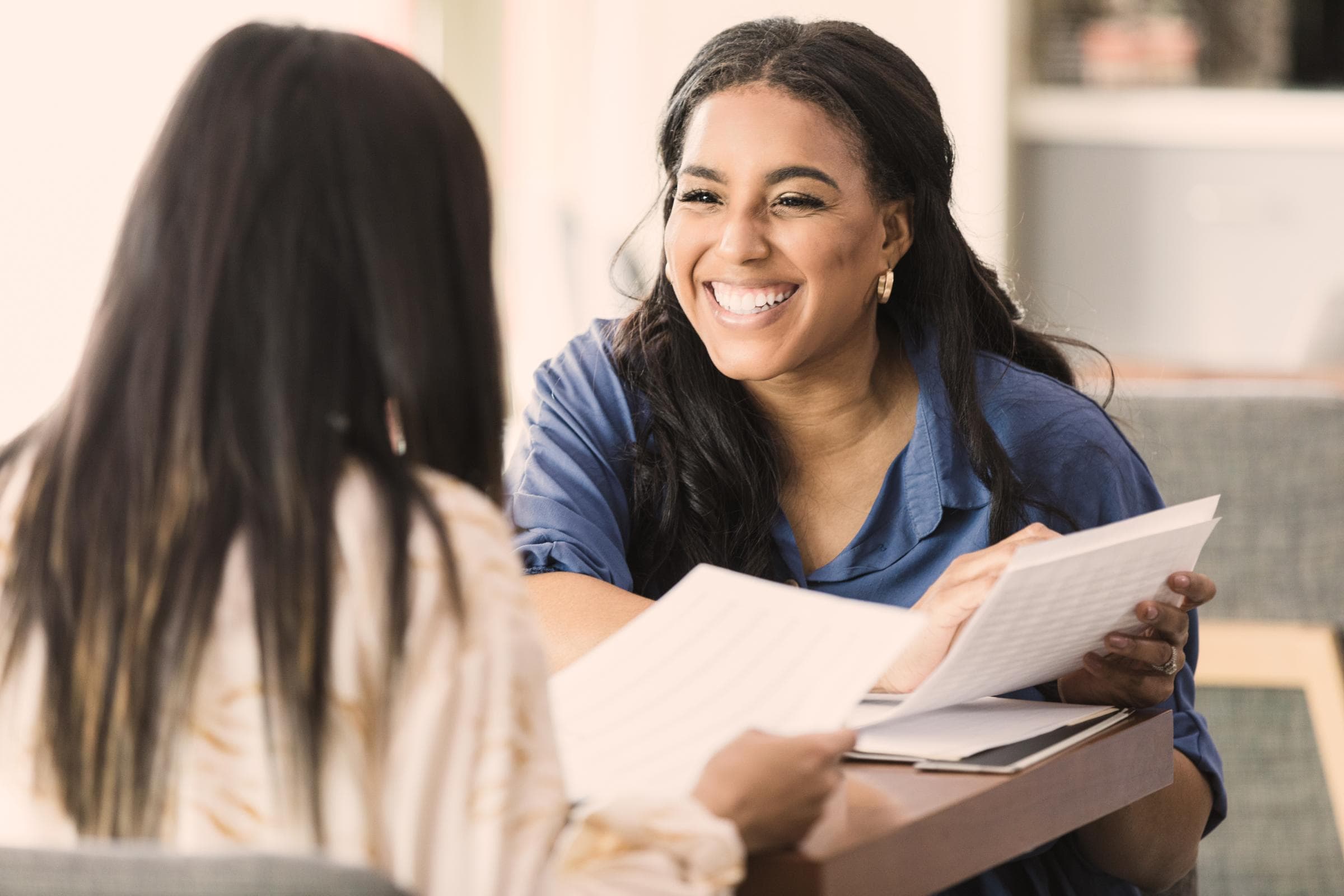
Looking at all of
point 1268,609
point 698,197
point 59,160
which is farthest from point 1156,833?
point 59,160

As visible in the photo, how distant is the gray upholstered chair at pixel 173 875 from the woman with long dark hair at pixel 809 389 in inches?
29.5

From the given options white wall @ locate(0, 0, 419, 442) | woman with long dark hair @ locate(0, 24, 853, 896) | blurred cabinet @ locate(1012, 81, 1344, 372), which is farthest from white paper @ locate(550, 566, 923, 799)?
blurred cabinet @ locate(1012, 81, 1344, 372)

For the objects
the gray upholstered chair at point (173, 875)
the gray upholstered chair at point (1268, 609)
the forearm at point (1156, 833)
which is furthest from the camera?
the gray upholstered chair at point (1268, 609)

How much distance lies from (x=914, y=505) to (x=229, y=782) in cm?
85

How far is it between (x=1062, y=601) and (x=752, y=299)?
1.97 ft

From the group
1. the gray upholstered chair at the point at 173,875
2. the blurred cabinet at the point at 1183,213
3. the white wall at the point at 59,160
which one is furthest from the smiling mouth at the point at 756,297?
the blurred cabinet at the point at 1183,213

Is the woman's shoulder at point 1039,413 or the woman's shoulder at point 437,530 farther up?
the woman's shoulder at point 437,530

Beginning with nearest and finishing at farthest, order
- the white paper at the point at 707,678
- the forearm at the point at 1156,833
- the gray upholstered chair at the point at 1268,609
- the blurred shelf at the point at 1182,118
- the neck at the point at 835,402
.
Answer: the white paper at the point at 707,678 < the forearm at the point at 1156,833 < the neck at the point at 835,402 < the gray upholstered chair at the point at 1268,609 < the blurred shelf at the point at 1182,118

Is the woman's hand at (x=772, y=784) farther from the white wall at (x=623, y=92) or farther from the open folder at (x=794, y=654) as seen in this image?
the white wall at (x=623, y=92)

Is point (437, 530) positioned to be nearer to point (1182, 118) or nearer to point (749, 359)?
point (749, 359)

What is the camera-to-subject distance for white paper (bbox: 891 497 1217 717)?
91 cm

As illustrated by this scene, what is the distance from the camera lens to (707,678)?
36.6 inches

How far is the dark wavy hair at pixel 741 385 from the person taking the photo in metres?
1.47

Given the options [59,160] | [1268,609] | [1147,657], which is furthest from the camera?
[59,160]
